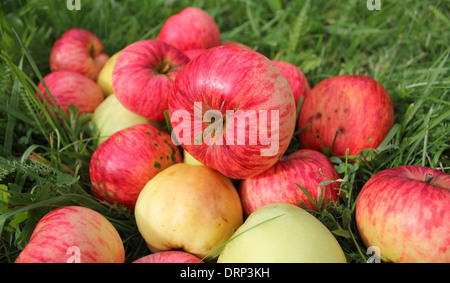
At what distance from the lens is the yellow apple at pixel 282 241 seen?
3.87ft

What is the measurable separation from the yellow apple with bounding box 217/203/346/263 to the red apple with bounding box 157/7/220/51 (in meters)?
1.32

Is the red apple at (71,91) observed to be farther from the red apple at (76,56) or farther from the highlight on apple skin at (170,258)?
the highlight on apple skin at (170,258)

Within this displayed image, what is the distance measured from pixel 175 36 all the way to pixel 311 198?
136 centimetres

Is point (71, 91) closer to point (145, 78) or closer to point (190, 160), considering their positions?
point (145, 78)

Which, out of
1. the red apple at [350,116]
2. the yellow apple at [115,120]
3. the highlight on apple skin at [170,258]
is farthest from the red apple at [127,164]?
the red apple at [350,116]

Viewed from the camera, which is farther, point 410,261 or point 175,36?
point 175,36

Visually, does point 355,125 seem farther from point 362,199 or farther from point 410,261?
point 410,261

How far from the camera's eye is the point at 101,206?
1.62 m

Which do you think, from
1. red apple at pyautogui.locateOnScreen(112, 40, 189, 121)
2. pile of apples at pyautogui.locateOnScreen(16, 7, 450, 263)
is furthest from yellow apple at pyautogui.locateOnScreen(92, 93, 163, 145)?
red apple at pyautogui.locateOnScreen(112, 40, 189, 121)

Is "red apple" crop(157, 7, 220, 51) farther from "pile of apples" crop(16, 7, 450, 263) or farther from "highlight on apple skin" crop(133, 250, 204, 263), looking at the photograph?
"highlight on apple skin" crop(133, 250, 204, 263)

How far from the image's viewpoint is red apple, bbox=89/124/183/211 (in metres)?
1.61

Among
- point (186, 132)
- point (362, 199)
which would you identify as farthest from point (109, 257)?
point (362, 199)


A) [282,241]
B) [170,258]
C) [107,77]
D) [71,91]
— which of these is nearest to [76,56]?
[107,77]

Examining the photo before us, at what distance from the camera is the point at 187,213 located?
1407mm
